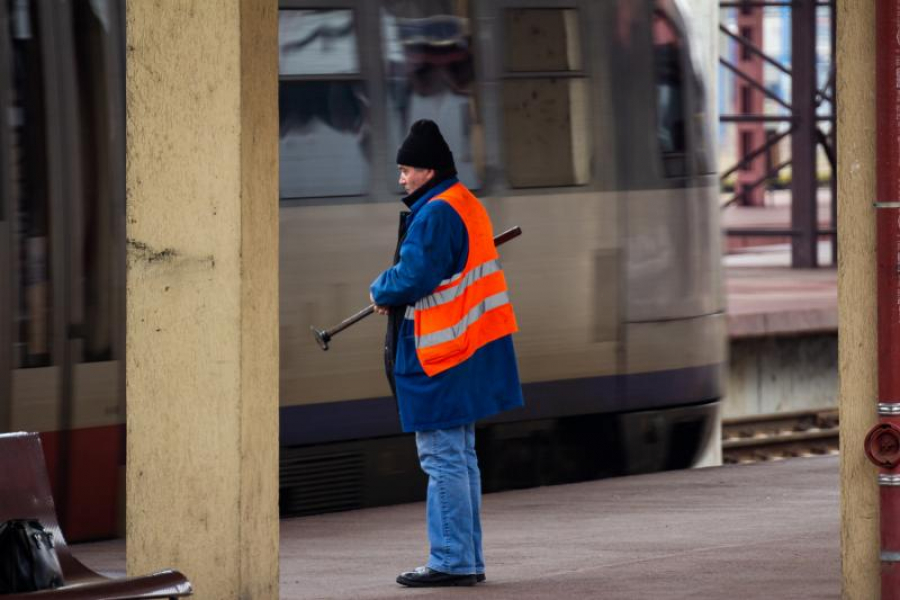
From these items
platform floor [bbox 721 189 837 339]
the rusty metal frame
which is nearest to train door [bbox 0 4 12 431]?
platform floor [bbox 721 189 837 339]

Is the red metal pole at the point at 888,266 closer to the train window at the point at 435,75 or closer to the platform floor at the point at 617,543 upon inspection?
the platform floor at the point at 617,543

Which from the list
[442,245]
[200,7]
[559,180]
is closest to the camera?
[200,7]

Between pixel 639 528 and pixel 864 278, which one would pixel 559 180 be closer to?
pixel 639 528

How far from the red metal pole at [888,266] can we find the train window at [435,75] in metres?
4.19

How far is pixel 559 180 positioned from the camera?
37.7 ft

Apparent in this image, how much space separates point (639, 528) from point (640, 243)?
2.43 meters

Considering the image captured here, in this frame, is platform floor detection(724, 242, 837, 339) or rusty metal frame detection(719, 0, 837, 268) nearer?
platform floor detection(724, 242, 837, 339)

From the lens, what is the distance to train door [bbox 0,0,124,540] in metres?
9.13

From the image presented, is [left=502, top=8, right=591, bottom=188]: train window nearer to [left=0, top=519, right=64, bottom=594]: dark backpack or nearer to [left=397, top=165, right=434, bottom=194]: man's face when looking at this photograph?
[left=397, top=165, right=434, bottom=194]: man's face

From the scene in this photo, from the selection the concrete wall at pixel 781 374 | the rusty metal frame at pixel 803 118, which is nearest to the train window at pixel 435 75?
the concrete wall at pixel 781 374

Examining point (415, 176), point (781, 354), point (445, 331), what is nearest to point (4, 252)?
point (415, 176)

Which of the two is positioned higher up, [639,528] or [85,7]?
[85,7]

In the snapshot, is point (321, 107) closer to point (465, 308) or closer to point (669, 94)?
point (669, 94)

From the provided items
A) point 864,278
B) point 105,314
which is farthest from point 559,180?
point 864,278
